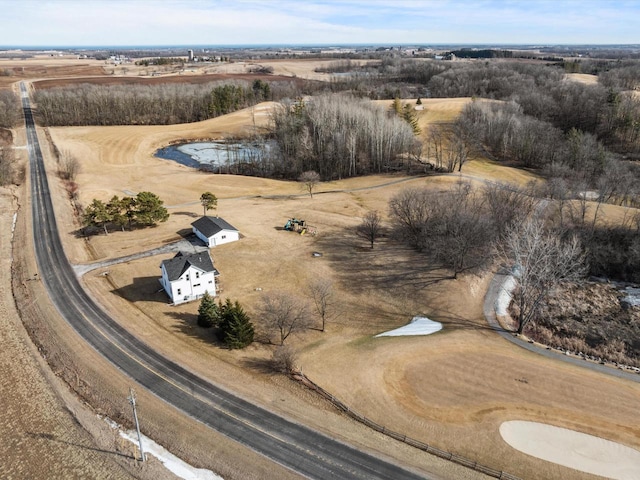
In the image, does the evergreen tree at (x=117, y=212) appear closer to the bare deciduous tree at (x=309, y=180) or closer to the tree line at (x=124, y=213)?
the tree line at (x=124, y=213)

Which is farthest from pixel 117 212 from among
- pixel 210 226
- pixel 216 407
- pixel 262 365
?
pixel 216 407

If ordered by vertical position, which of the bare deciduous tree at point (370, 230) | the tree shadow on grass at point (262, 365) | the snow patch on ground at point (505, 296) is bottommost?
the tree shadow on grass at point (262, 365)

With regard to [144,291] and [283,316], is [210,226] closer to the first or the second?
[144,291]

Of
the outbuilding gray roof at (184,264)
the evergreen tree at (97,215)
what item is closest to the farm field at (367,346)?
the evergreen tree at (97,215)

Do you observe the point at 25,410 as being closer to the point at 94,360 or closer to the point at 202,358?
the point at 94,360

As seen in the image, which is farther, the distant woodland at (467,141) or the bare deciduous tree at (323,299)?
the distant woodland at (467,141)

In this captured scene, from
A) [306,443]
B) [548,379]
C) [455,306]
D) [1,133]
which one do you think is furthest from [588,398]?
[1,133]

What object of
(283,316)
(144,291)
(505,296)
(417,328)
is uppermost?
(283,316)
